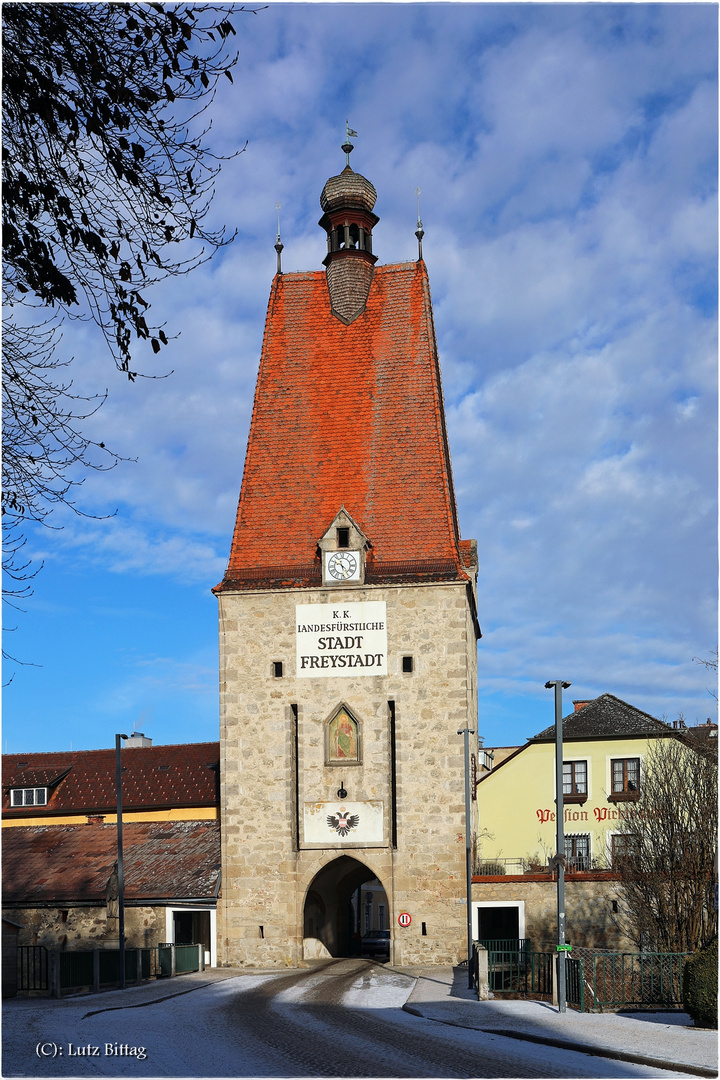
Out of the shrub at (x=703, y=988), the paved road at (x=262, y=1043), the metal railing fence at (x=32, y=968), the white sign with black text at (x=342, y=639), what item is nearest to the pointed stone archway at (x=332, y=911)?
the white sign with black text at (x=342, y=639)

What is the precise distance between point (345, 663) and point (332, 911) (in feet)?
32.6

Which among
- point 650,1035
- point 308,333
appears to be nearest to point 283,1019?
point 650,1035

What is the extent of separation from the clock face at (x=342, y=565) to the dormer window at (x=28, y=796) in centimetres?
1676

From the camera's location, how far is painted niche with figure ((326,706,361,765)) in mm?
34969

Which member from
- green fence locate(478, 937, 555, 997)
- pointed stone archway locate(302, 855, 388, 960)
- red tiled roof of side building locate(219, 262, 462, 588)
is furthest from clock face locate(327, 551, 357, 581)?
green fence locate(478, 937, 555, 997)

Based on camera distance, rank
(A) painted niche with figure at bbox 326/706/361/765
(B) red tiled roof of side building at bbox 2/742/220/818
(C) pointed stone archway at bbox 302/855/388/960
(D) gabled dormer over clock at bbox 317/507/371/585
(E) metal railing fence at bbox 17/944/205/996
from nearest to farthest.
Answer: (E) metal railing fence at bbox 17/944/205/996 < (A) painted niche with figure at bbox 326/706/361/765 < (D) gabled dormer over clock at bbox 317/507/371/585 < (C) pointed stone archway at bbox 302/855/388/960 < (B) red tiled roof of side building at bbox 2/742/220/818

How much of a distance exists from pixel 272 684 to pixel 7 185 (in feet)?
88.4

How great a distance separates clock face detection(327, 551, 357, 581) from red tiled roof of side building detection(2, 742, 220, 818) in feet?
32.8

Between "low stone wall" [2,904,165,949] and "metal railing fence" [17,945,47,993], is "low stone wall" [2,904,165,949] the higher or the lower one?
the lower one

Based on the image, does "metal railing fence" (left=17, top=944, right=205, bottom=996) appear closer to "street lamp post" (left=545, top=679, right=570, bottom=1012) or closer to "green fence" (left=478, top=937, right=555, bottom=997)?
"green fence" (left=478, top=937, right=555, bottom=997)

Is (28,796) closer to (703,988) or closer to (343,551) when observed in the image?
(343,551)

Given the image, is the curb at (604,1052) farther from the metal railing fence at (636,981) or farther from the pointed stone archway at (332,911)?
the pointed stone archway at (332,911)

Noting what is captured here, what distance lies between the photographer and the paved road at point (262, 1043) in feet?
45.3

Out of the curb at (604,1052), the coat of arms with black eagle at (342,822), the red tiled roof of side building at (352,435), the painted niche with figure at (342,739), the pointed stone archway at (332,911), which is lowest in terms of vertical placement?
the pointed stone archway at (332,911)
